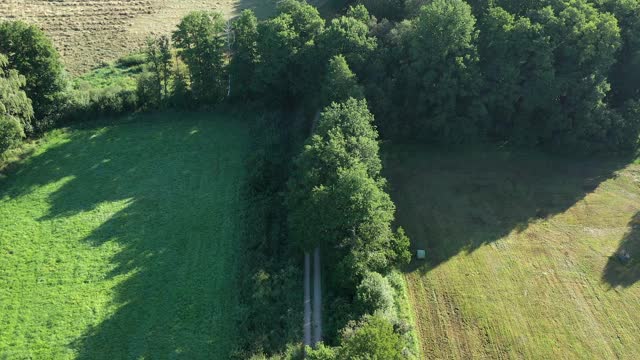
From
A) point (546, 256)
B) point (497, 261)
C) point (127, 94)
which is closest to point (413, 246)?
point (497, 261)

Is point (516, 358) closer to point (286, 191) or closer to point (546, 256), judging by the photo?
point (546, 256)

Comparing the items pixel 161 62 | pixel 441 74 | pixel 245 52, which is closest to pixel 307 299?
pixel 441 74

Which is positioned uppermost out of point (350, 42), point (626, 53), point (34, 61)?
point (626, 53)

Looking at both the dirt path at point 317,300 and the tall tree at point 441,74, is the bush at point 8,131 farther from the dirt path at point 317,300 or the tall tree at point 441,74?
the tall tree at point 441,74

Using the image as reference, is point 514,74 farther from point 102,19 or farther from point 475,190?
point 102,19

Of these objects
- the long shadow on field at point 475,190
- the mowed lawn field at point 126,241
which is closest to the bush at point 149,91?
the mowed lawn field at point 126,241

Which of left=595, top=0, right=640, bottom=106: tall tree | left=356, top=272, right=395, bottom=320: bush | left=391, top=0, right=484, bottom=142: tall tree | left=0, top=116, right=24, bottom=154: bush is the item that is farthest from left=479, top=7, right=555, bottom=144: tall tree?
left=0, top=116, right=24, bottom=154: bush
